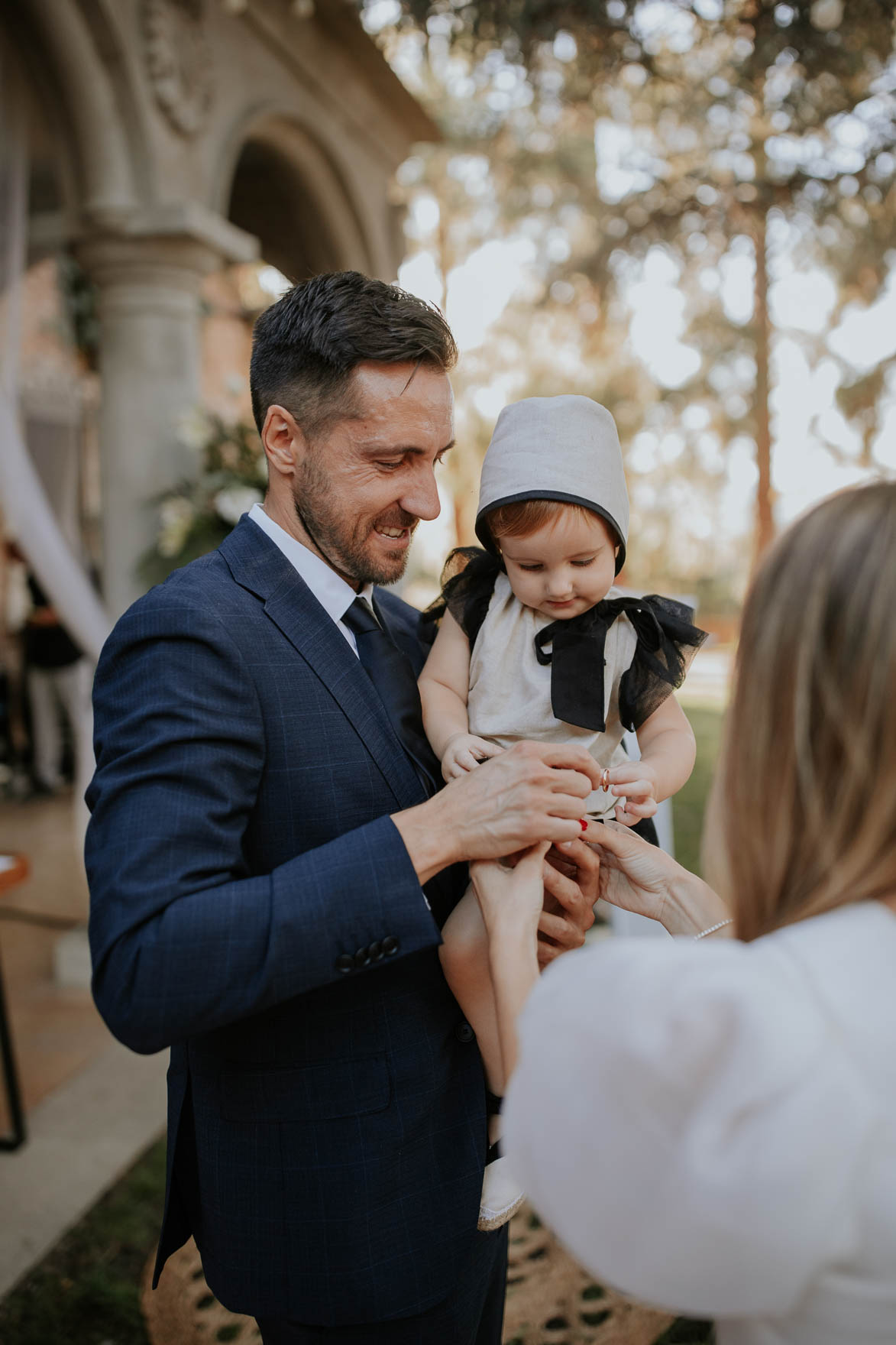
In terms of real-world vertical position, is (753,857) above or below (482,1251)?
above

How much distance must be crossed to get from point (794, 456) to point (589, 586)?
12686 mm

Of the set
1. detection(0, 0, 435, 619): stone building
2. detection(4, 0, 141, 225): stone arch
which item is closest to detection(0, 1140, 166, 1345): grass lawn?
detection(0, 0, 435, 619): stone building

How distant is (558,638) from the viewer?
1.66 m

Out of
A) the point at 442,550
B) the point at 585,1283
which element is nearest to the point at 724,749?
the point at 585,1283

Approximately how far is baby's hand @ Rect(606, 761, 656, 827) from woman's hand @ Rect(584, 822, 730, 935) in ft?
0.13

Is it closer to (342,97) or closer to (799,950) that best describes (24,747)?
(342,97)

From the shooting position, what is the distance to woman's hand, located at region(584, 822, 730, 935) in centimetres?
150

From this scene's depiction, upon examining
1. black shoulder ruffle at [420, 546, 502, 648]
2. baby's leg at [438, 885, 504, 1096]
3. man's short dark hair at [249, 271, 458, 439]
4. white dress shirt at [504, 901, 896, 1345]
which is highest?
man's short dark hair at [249, 271, 458, 439]

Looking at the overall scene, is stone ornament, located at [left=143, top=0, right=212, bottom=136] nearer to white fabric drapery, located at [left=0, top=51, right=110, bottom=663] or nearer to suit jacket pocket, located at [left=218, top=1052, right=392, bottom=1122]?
white fabric drapery, located at [left=0, top=51, right=110, bottom=663]

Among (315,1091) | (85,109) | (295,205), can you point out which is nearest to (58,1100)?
(315,1091)

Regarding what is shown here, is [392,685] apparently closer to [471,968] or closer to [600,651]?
[600,651]

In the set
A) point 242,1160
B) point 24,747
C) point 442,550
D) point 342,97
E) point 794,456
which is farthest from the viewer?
point 442,550

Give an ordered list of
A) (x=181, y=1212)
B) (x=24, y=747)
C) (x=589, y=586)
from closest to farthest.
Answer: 1. (x=181, y=1212)
2. (x=589, y=586)
3. (x=24, y=747)

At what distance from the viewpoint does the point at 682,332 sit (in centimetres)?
1344
